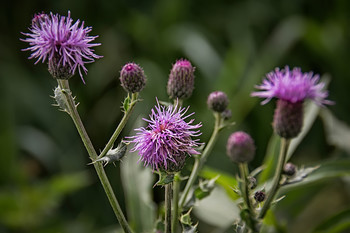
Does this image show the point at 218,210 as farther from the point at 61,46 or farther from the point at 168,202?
the point at 61,46

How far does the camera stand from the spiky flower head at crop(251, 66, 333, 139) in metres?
0.97

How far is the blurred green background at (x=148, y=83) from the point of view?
267 centimetres

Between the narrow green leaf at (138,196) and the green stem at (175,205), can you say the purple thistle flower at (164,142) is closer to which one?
the green stem at (175,205)

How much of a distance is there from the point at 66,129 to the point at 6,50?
86cm

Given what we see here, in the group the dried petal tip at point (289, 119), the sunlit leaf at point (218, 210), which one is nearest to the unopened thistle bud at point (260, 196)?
the dried petal tip at point (289, 119)

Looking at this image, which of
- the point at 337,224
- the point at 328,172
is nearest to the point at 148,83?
the point at 328,172

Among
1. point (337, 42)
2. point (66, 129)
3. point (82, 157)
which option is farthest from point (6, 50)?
point (337, 42)

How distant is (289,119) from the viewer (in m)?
1.01

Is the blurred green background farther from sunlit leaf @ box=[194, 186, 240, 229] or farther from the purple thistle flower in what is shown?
the purple thistle flower

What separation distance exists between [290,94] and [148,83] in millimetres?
2114

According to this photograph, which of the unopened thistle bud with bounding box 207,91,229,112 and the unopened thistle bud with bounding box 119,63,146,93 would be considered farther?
the unopened thistle bud with bounding box 207,91,229,112

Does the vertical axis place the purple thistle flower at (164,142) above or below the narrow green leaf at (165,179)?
above

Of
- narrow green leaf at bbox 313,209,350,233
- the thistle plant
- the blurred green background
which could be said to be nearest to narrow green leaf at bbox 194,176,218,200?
the thistle plant

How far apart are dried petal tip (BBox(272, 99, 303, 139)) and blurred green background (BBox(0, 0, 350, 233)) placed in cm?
122
